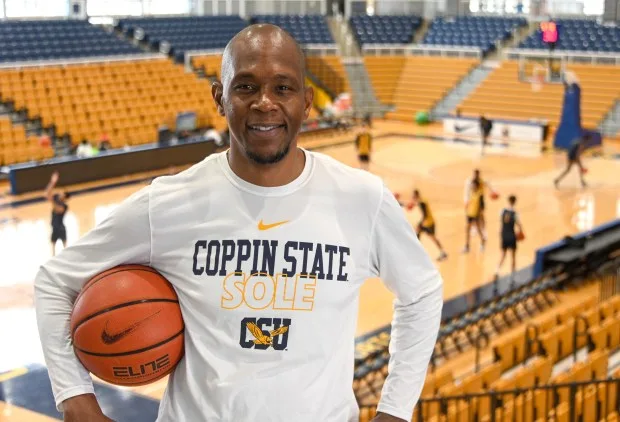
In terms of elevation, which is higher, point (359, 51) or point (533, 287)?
point (359, 51)

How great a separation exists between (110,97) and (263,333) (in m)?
22.4

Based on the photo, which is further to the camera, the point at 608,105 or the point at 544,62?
the point at 544,62

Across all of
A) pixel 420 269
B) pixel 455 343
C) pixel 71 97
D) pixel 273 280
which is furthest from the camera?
pixel 71 97

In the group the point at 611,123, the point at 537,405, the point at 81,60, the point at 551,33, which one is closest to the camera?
the point at 537,405

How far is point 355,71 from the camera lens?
32531mm

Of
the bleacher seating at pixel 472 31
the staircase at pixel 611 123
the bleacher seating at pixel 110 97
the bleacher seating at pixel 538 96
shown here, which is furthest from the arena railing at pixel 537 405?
the bleacher seating at pixel 472 31

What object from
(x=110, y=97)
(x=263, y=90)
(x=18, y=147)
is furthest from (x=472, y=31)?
(x=263, y=90)

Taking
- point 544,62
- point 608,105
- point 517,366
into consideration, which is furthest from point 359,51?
point 517,366

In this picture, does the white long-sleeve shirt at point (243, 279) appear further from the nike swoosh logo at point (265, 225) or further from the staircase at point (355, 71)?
the staircase at point (355, 71)

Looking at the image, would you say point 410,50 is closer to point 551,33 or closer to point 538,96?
point 538,96

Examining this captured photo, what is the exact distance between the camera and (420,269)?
253 cm

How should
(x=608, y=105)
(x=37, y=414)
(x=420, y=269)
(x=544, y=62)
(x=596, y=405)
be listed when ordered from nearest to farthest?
(x=420, y=269) < (x=596, y=405) < (x=37, y=414) < (x=608, y=105) < (x=544, y=62)

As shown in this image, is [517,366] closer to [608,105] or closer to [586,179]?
[586,179]

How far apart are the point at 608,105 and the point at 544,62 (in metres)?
3.05
